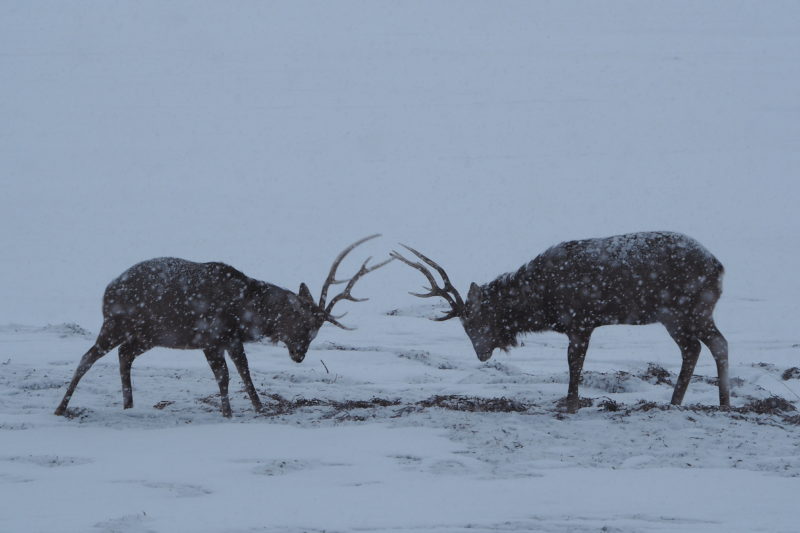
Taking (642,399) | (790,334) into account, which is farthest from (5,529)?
(790,334)

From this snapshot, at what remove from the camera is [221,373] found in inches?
353

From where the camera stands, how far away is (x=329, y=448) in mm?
6844

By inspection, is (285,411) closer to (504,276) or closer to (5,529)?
(504,276)

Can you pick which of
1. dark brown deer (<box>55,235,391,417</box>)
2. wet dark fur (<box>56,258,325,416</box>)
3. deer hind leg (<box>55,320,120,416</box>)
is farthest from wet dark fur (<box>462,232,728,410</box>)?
deer hind leg (<box>55,320,120,416</box>)

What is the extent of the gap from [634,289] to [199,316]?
14.9ft

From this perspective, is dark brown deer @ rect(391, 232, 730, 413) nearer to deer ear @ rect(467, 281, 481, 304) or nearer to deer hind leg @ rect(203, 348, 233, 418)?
deer ear @ rect(467, 281, 481, 304)

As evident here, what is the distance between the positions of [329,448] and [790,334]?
11.3 m

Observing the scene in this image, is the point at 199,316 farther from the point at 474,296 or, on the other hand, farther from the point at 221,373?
the point at 474,296

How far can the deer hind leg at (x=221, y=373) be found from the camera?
8.73 m

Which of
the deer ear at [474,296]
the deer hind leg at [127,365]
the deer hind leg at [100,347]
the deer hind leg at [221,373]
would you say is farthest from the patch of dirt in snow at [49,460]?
the deer ear at [474,296]

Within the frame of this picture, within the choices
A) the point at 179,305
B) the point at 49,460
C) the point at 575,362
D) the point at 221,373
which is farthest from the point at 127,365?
the point at 575,362

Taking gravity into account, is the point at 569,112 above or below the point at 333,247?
above

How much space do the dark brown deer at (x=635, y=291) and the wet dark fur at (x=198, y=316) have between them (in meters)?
1.71

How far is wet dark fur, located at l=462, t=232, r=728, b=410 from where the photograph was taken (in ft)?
29.7
